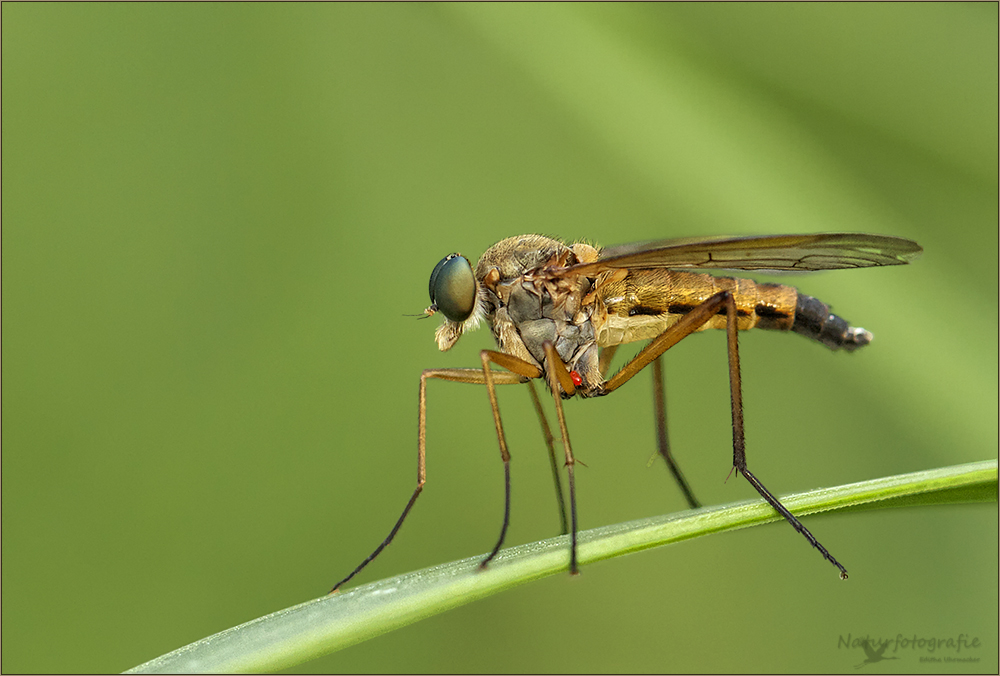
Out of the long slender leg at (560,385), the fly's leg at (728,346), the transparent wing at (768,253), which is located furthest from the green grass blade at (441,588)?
the transparent wing at (768,253)

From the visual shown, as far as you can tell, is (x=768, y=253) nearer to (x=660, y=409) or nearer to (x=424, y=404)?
(x=660, y=409)

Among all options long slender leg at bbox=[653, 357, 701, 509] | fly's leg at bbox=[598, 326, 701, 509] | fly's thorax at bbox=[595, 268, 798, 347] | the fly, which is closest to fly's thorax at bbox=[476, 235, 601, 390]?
the fly

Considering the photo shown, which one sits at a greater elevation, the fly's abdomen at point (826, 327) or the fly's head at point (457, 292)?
the fly's head at point (457, 292)

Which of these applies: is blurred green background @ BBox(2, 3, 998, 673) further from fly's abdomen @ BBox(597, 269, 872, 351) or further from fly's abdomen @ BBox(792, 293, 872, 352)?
fly's abdomen @ BBox(597, 269, 872, 351)

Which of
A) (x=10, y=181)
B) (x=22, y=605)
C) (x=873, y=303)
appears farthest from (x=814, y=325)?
(x=10, y=181)

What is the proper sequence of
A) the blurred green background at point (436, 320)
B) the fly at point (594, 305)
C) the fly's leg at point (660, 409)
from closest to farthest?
the fly at point (594, 305)
the fly's leg at point (660, 409)
the blurred green background at point (436, 320)

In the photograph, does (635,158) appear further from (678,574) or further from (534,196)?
(678,574)

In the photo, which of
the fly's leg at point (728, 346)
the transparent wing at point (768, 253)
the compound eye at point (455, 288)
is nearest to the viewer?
the transparent wing at point (768, 253)

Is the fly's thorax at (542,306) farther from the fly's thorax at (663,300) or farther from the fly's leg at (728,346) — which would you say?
the fly's leg at (728,346)
